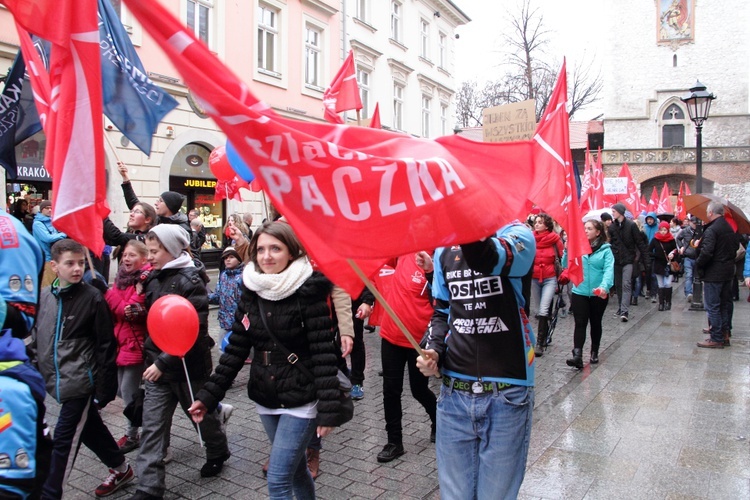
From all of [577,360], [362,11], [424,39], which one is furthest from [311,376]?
[424,39]

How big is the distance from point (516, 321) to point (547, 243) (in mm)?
5849

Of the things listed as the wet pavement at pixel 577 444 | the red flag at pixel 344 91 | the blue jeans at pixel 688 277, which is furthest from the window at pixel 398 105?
the wet pavement at pixel 577 444

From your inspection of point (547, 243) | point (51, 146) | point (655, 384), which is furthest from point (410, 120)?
point (51, 146)

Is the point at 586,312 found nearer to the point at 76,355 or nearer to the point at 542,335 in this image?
the point at 542,335

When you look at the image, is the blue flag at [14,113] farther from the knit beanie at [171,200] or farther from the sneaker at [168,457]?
the sneaker at [168,457]

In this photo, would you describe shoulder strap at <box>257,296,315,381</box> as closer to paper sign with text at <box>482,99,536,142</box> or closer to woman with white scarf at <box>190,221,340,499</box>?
woman with white scarf at <box>190,221,340,499</box>

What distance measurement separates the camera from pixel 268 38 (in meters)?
18.7

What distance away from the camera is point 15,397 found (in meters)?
2.20

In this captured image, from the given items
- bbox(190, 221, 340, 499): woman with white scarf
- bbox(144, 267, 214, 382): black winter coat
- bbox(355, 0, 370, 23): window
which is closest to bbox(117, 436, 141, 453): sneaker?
bbox(144, 267, 214, 382): black winter coat

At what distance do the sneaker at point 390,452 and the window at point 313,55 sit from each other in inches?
676

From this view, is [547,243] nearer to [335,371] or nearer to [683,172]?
[335,371]

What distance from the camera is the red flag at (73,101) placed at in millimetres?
3367

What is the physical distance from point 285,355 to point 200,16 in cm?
1519

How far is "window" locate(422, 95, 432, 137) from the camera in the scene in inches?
1145
